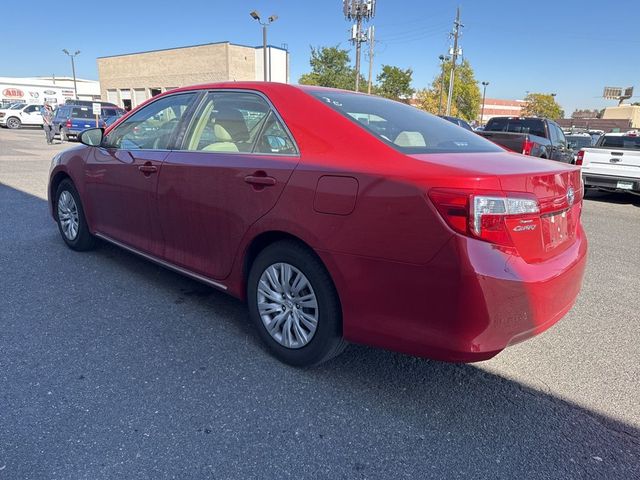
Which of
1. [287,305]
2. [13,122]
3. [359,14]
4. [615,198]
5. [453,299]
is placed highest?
[359,14]

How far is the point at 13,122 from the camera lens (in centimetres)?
3422

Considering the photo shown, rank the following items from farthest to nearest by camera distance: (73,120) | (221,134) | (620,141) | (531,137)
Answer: (73,120), (531,137), (620,141), (221,134)

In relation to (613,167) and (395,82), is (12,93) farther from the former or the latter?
(613,167)

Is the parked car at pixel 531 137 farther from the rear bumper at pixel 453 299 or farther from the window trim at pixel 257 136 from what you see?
the rear bumper at pixel 453 299

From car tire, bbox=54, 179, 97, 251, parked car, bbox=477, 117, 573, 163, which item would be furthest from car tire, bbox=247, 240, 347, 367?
parked car, bbox=477, 117, 573, 163

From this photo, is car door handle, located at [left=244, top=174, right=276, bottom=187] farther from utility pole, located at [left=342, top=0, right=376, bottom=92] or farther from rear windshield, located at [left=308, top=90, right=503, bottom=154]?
utility pole, located at [left=342, top=0, right=376, bottom=92]

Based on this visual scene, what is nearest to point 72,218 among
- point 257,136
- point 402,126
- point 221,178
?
point 221,178

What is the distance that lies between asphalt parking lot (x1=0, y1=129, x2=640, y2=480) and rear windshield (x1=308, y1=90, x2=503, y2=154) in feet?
4.61

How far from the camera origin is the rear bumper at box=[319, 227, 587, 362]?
6.97 ft

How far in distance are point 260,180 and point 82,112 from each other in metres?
24.7

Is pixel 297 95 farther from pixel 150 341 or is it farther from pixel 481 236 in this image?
pixel 150 341

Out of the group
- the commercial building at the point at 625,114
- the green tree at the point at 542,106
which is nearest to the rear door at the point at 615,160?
the commercial building at the point at 625,114

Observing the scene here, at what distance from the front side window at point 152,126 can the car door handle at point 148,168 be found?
161 mm

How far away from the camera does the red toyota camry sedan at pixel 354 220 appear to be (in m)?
2.17
